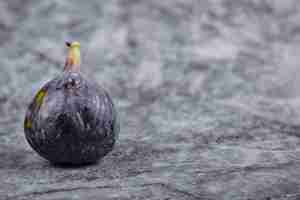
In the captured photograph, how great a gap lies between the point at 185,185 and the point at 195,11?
328 cm

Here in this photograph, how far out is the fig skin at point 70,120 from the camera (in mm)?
2156

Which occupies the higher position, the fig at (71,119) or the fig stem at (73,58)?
the fig stem at (73,58)

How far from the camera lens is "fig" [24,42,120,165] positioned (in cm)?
216

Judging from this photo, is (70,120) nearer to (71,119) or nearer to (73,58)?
(71,119)

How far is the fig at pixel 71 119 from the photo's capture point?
2156mm

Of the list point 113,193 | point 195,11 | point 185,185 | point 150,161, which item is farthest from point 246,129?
point 195,11

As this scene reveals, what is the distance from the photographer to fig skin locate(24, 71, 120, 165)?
2156 mm

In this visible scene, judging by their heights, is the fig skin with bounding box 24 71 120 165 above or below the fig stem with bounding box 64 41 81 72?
below

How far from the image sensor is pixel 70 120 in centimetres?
215

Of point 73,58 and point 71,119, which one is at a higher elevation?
point 73,58

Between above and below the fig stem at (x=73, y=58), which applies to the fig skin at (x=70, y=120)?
below

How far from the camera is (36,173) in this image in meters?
2.30

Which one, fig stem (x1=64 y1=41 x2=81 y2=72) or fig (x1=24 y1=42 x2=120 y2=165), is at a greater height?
fig stem (x1=64 y1=41 x2=81 y2=72)

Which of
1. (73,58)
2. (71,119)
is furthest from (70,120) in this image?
(73,58)
